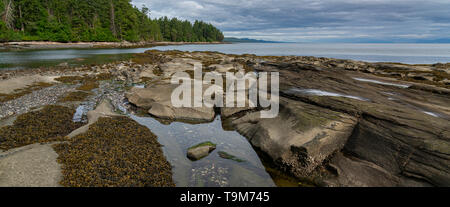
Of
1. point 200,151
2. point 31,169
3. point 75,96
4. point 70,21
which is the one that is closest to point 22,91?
point 75,96

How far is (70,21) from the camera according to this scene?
97.8 metres

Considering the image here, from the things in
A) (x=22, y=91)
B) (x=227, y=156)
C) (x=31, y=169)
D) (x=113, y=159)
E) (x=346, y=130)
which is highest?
(x=22, y=91)

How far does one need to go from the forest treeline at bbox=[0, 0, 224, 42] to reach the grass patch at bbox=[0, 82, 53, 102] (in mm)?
84590

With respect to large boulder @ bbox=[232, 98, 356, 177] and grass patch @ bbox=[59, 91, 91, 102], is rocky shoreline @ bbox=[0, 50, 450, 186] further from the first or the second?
grass patch @ bbox=[59, 91, 91, 102]

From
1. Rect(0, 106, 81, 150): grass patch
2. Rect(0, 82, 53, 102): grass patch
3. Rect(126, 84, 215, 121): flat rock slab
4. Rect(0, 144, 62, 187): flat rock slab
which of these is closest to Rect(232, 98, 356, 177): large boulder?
Rect(126, 84, 215, 121): flat rock slab

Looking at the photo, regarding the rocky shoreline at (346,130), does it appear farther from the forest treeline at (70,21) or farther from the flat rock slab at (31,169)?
→ the forest treeline at (70,21)

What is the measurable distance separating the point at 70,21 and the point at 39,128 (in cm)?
11698

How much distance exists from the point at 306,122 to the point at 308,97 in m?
3.59

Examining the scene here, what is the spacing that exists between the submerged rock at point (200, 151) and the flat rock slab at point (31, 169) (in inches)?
188

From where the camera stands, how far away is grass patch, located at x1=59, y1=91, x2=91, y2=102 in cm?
1686

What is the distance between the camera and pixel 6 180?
620 centimetres

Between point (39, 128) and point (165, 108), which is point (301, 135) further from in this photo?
point (39, 128)

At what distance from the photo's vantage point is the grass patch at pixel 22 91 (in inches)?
641

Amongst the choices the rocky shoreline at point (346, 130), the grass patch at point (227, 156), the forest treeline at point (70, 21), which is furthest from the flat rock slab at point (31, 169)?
the forest treeline at point (70, 21)
